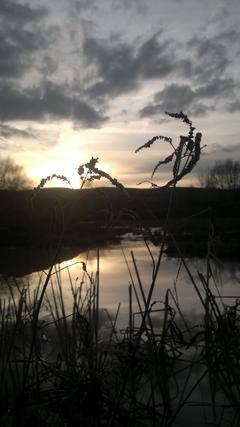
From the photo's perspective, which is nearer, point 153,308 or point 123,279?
point 153,308

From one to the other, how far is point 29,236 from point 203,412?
58.7 feet

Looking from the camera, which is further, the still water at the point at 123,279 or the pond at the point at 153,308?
the still water at the point at 123,279

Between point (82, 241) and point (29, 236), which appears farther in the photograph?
point (29, 236)

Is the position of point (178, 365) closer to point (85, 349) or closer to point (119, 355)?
point (119, 355)

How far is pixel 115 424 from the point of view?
7.15 feet

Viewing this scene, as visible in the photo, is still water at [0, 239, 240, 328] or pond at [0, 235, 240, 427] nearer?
pond at [0, 235, 240, 427]

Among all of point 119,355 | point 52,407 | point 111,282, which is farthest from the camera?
point 111,282

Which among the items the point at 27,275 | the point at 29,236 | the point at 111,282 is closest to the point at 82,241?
the point at 29,236

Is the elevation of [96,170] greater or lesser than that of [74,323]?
greater

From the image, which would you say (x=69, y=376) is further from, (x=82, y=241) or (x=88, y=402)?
(x=82, y=241)

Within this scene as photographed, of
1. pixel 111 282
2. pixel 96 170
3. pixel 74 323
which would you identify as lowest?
pixel 111 282

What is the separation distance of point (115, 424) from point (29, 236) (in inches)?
707

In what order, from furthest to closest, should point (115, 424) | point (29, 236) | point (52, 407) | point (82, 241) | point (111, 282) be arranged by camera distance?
point (29, 236) < point (82, 241) < point (111, 282) < point (52, 407) < point (115, 424)

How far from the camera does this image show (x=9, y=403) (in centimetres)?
234
